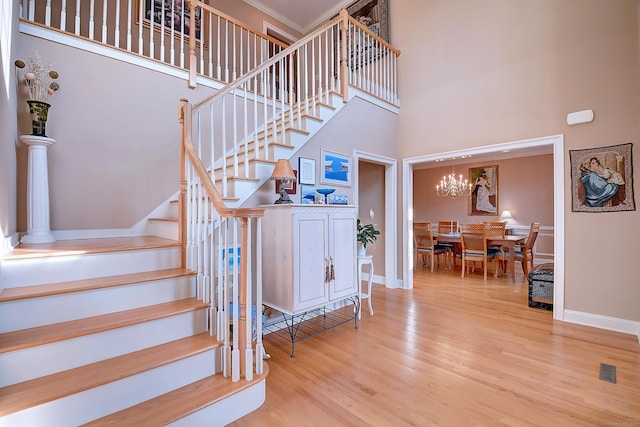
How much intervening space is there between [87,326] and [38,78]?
7.47ft

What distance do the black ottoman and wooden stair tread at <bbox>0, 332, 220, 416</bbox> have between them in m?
3.82

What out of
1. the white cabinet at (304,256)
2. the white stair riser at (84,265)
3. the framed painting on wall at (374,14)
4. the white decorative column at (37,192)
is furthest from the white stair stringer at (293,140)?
the framed painting on wall at (374,14)

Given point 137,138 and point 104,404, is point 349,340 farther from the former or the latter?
point 137,138

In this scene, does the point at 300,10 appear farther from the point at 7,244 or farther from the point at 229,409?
the point at 229,409

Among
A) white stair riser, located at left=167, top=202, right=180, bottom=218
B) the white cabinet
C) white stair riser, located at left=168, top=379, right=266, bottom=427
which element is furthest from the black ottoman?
white stair riser, located at left=167, top=202, right=180, bottom=218

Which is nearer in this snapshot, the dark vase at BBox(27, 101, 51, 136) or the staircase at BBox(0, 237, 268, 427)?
the staircase at BBox(0, 237, 268, 427)

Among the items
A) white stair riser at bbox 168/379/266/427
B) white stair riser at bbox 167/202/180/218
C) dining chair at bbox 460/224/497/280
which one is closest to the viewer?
white stair riser at bbox 168/379/266/427

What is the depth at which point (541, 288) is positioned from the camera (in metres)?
3.55

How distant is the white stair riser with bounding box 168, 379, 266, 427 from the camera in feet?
4.93

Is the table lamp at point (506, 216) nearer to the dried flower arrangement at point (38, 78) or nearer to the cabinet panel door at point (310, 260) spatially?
the cabinet panel door at point (310, 260)

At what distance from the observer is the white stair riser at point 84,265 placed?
168cm

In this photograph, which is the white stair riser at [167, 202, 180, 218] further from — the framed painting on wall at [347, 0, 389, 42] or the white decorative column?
the framed painting on wall at [347, 0, 389, 42]

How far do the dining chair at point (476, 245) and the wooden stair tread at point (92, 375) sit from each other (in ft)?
16.3

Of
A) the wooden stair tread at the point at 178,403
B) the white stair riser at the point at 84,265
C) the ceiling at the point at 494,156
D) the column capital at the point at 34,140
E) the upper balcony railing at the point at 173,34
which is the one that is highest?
the upper balcony railing at the point at 173,34
